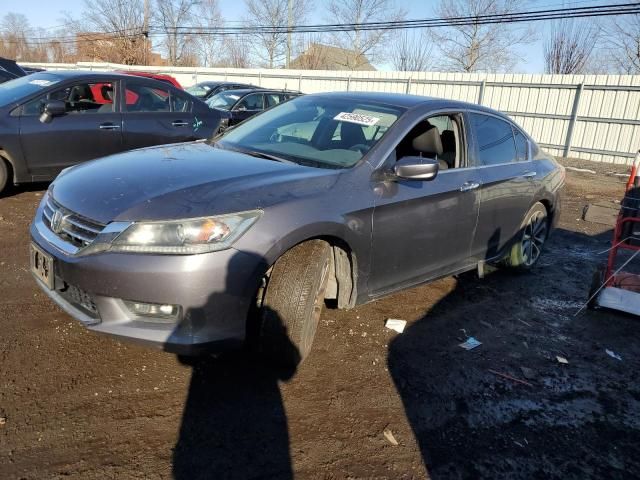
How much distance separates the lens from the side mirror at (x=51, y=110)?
18.8 ft

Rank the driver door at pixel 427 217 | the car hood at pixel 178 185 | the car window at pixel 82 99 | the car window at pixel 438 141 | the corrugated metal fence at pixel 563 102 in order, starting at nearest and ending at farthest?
the car hood at pixel 178 185
the driver door at pixel 427 217
the car window at pixel 438 141
the car window at pixel 82 99
the corrugated metal fence at pixel 563 102

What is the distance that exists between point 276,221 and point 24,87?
518 centimetres

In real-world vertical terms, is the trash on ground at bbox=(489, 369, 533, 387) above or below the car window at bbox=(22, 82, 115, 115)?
below

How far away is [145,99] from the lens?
263 inches

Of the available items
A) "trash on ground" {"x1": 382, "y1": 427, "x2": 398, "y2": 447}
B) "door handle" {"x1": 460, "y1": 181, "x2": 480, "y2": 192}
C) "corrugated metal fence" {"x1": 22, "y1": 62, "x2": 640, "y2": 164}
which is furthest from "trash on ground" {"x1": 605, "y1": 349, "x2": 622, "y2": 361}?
"corrugated metal fence" {"x1": 22, "y1": 62, "x2": 640, "y2": 164}

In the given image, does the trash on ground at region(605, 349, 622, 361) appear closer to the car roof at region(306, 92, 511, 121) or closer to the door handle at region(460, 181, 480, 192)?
the door handle at region(460, 181, 480, 192)

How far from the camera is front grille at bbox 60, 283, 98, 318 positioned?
2.46 meters

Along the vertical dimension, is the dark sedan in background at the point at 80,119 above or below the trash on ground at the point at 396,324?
above

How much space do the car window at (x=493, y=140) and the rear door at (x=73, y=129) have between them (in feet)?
14.9

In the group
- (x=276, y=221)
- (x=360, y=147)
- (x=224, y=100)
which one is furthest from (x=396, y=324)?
(x=224, y=100)

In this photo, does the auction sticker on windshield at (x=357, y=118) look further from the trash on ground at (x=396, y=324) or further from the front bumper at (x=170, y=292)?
the front bumper at (x=170, y=292)

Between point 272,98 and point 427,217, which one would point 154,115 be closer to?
point 427,217

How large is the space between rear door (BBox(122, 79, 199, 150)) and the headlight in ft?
14.8

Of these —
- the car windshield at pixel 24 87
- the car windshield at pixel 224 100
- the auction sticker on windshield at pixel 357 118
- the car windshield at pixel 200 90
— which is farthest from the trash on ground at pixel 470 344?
the car windshield at pixel 200 90
